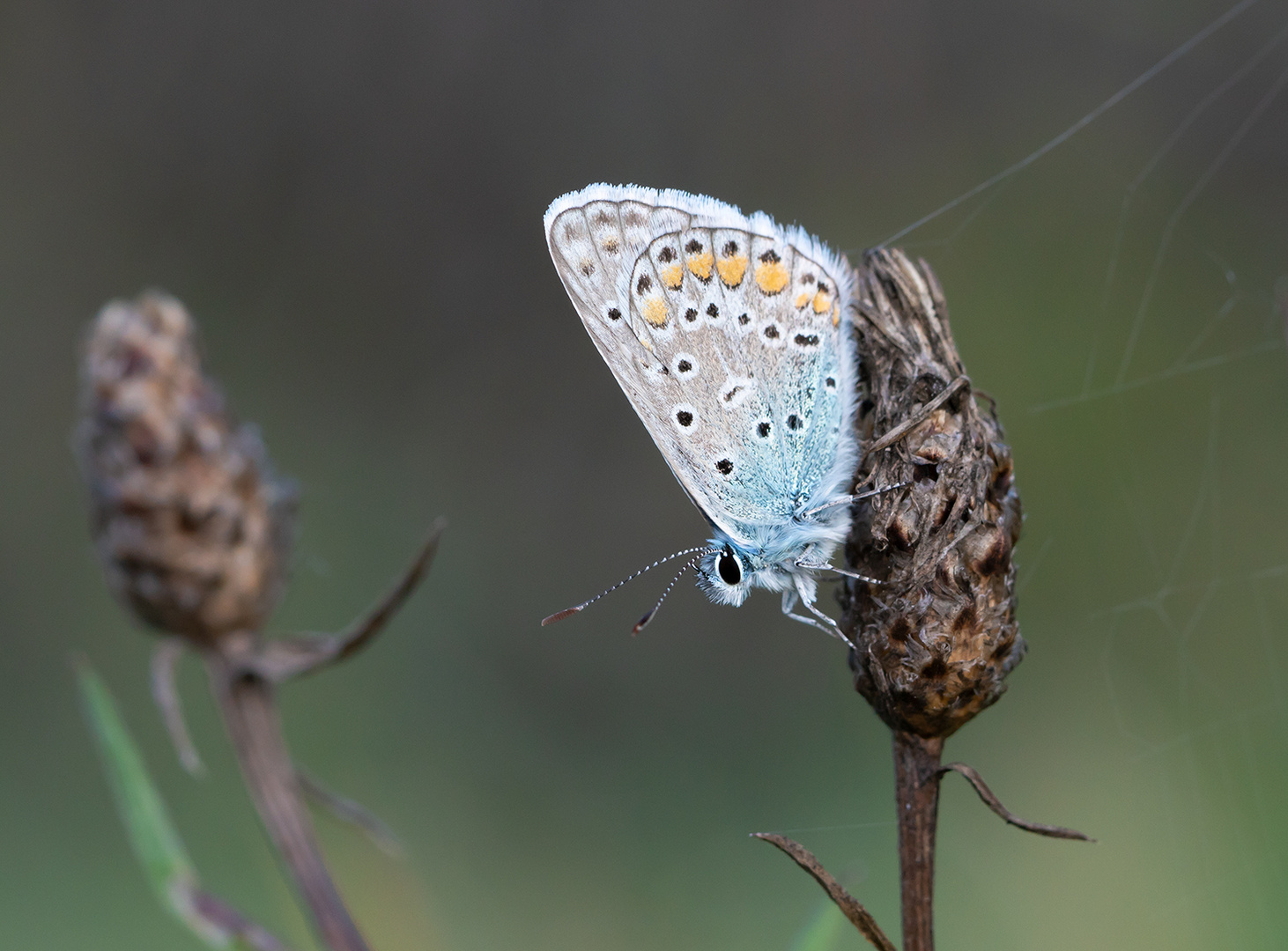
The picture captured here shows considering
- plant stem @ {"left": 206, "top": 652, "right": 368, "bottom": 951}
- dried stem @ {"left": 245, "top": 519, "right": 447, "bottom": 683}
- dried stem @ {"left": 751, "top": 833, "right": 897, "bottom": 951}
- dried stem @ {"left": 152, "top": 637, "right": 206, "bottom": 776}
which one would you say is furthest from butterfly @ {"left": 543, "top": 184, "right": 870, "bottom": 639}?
dried stem @ {"left": 751, "top": 833, "right": 897, "bottom": 951}

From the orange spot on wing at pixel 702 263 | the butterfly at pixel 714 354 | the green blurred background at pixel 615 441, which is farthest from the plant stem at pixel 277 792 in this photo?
the orange spot on wing at pixel 702 263

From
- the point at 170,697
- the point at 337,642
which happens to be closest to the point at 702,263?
the point at 337,642

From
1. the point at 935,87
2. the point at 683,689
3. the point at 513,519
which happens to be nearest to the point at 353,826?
the point at 683,689

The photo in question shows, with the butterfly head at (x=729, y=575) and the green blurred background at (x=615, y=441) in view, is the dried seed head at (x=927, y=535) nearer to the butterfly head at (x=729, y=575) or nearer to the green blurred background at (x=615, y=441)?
the butterfly head at (x=729, y=575)

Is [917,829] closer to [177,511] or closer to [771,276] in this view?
[771,276]

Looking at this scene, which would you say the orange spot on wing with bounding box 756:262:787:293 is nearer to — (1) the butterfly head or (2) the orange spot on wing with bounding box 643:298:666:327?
(2) the orange spot on wing with bounding box 643:298:666:327
